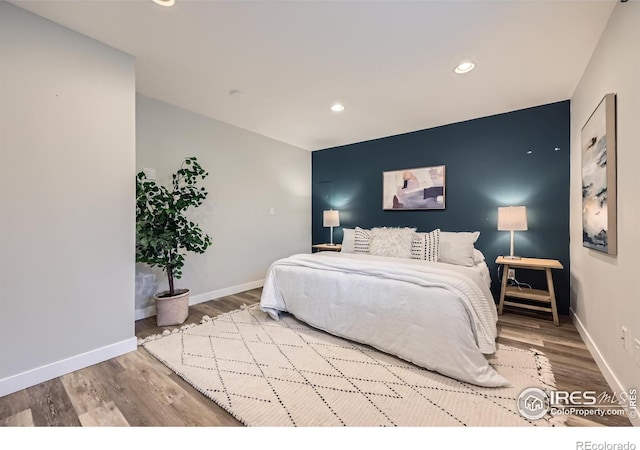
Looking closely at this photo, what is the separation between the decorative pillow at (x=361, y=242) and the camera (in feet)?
11.3

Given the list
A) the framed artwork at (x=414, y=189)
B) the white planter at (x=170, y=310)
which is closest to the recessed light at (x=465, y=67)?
the framed artwork at (x=414, y=189)

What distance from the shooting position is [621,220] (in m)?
1.52

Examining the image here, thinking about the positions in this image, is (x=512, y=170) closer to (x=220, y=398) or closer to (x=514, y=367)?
(x=514, y=367)

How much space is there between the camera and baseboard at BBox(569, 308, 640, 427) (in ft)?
4.90

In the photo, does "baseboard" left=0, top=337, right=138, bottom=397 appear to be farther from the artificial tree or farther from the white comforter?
the white comforter

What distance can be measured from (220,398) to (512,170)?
3768 millimetres

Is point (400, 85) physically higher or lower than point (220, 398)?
higher

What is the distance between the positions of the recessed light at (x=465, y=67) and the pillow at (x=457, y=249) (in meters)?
1.65

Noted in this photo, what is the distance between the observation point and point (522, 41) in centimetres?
190

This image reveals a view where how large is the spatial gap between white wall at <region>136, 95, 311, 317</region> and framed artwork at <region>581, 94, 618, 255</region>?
3.67 m

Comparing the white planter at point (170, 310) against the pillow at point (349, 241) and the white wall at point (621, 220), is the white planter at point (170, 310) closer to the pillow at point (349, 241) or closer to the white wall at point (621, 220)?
the pillow at point (349, 241)

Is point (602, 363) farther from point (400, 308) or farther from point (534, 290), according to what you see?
point (400, 308)

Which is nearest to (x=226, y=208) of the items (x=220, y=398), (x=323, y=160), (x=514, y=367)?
(x=323, y=160)
